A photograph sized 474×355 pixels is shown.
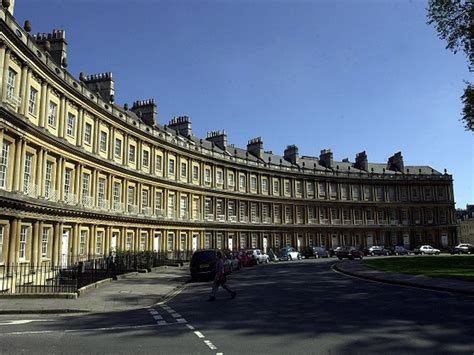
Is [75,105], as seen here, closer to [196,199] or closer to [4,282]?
[4,282]

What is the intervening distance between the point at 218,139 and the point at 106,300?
155ft

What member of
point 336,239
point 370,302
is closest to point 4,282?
point 370,302

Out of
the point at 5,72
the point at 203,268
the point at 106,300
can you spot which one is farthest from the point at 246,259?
the point at 5,72

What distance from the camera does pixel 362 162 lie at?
7988 centimetres

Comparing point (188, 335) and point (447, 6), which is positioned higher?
point (447, 6)

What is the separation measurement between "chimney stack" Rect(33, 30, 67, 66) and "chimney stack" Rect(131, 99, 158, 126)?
51.4ft

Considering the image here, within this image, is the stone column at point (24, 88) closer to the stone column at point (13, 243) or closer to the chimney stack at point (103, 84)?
the stone column at point (13, 243)

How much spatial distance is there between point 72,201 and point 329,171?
49.4 meters

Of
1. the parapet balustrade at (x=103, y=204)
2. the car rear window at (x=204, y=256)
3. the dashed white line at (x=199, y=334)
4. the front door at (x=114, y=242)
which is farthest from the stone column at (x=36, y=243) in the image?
the dashed white line at (x=199, y=334)

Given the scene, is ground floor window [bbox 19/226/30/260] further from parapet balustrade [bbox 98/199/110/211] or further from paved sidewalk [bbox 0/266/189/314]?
parapet balustrade [bbox 98/199/110/211]

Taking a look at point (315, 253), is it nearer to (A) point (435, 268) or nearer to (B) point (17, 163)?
(A) point (435, 268)

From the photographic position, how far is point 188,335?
938 centimetres

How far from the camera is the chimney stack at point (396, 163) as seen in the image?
268 feet

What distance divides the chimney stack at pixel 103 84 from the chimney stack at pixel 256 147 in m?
32.0
